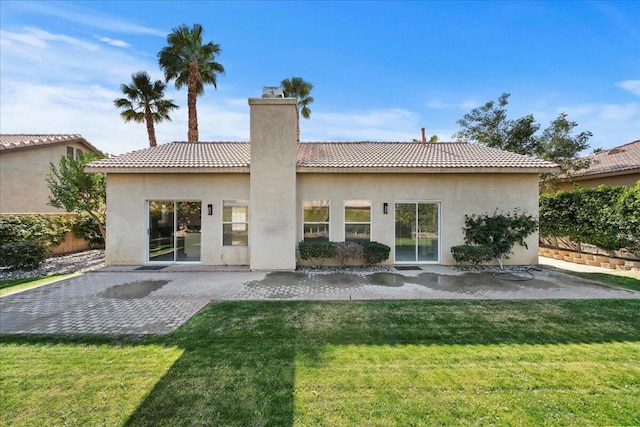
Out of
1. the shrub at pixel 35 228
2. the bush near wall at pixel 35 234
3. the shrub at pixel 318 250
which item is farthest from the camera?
the shrub at pixel 35 228

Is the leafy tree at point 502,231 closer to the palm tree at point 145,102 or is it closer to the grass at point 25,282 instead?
the grass at point 25,282

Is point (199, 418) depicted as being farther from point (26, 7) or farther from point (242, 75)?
point (242, 75)

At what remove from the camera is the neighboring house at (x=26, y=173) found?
618 inches

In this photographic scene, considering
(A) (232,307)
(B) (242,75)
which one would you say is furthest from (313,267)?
(B) (242,75)

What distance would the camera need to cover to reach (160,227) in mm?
11891

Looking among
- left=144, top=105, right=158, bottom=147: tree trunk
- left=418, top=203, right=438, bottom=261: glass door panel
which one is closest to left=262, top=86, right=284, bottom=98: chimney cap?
left=418, top=203, right=438, bottom=261: glass door panel

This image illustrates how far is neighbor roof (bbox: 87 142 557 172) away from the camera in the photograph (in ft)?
37.4

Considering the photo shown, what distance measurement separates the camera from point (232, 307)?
6836 millimetres

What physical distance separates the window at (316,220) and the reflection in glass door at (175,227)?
4582 mm

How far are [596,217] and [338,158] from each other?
10849 millimetres

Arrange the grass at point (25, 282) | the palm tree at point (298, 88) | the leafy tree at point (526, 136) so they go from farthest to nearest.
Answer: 1. the palm tree at point (298, 88)
2. the leafy tree at point (526, 136)
3. the grass at point (25, 282)

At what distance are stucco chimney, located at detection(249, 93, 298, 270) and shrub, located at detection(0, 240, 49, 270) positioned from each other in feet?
27.6

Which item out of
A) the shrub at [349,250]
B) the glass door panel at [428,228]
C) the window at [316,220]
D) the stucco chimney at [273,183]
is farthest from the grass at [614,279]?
the stucco chimney at [273,183]

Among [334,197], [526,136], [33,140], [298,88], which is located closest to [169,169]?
[334,197]
